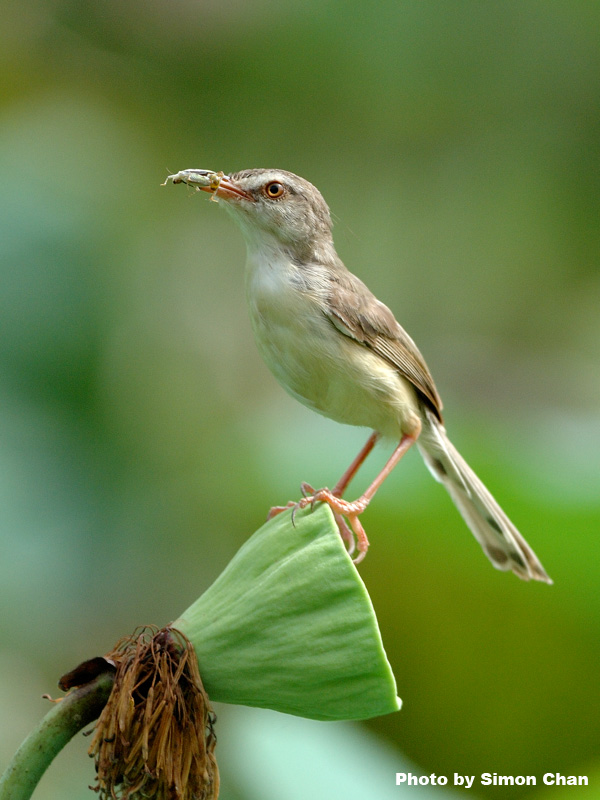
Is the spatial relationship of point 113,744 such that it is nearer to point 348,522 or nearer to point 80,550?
point 348,522

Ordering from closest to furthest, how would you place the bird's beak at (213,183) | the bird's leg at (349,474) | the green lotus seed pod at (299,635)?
the green lotus seed pod at (299,635) < the bird's beak at (213,183) < the bird's leg at (349,474)

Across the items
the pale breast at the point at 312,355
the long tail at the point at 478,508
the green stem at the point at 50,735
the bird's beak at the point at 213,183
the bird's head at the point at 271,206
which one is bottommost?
the long tail at the point at 478,508

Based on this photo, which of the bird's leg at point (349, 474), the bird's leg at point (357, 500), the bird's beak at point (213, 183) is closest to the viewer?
the bird's leg at point (357, 500)

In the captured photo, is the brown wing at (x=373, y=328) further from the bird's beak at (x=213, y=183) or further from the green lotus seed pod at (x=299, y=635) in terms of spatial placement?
the green lotus seed pod at (x=299, y=635)

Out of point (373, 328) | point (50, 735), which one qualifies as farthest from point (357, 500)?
point (50, 735)

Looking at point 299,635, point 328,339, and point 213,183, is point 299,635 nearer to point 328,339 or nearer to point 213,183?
point 328,339

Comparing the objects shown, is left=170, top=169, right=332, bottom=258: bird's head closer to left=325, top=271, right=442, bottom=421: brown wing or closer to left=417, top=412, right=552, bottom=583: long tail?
left=325, top=271, right=442, bottom=421: brown wing

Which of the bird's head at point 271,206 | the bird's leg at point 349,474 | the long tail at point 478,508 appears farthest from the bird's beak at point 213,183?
the long tail at point 478,508

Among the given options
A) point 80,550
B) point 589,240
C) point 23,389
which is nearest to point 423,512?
point 80,550

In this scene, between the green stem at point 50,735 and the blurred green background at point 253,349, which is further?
the blurred green background at point 253,349
